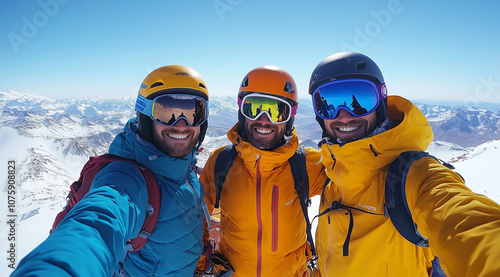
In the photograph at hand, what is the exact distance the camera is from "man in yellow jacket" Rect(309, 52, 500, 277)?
142 centimetres

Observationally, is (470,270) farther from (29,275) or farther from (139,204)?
(139,204)

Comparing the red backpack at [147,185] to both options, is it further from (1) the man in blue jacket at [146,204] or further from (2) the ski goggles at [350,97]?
(2) the ski goggles at [350,97]

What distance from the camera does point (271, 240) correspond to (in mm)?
3709

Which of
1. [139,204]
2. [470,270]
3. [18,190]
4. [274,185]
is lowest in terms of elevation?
[18,190]

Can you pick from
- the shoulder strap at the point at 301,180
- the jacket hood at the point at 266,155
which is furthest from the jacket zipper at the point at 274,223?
the jacket hood at the point at 266,155

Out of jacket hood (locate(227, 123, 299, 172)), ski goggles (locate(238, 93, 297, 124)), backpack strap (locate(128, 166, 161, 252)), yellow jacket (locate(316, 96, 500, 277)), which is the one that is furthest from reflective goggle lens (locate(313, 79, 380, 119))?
backpack strap (locate(128, 166, 161, 252))

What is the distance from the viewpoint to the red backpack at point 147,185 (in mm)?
2512

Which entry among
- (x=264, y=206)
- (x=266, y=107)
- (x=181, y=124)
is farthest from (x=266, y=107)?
(x=264, y=206)

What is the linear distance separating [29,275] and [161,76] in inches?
126

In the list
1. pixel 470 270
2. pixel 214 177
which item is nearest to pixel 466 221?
pixel 470 270

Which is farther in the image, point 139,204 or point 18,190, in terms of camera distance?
point 18,190

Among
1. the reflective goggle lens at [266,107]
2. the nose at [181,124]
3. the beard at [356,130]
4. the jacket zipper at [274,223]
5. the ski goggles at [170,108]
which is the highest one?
the ski goggles at [170,108]

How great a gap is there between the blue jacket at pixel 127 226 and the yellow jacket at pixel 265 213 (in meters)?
0.68

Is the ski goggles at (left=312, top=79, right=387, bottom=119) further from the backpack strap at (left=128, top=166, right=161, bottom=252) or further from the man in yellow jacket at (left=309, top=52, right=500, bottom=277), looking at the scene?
the backpack strap at (left=128, top=166, right=161, bottom=252)
